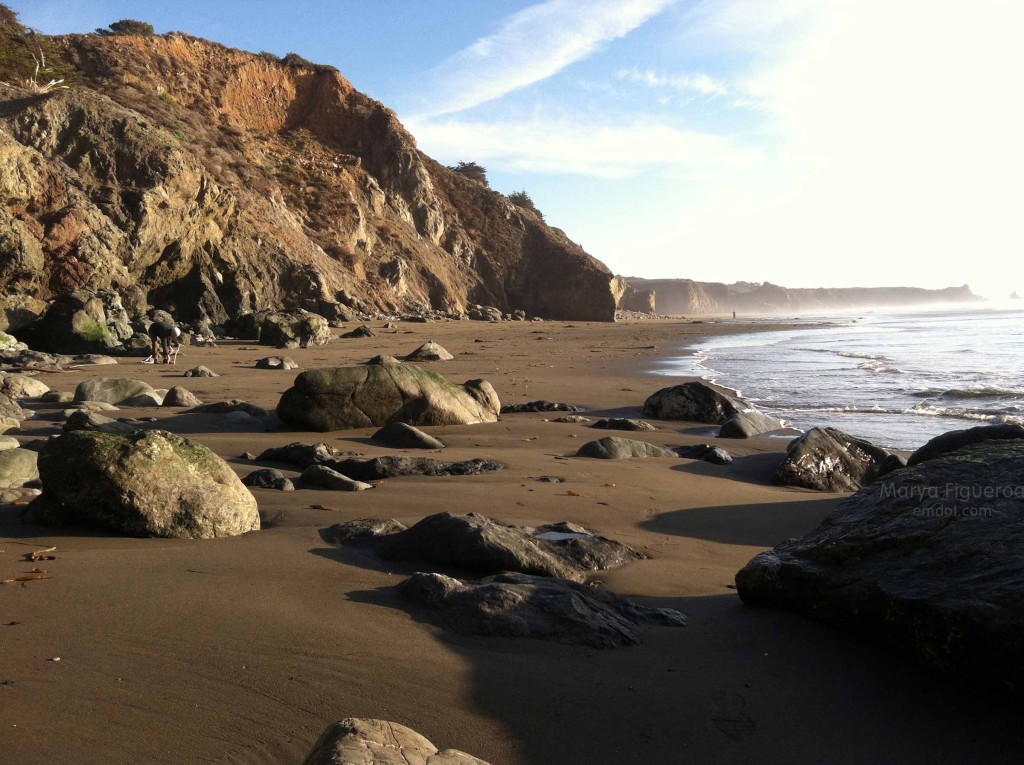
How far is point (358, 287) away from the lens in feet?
116

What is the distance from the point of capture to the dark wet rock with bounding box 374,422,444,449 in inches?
275

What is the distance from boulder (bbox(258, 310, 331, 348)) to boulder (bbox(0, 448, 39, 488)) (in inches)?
554

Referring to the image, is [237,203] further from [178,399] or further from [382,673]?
[382,673]

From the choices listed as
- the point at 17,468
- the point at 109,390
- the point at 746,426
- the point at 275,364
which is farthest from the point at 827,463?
the point at 275,364

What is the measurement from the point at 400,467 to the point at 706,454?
2.93m

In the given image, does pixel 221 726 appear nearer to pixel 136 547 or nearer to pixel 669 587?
pixel 136 547

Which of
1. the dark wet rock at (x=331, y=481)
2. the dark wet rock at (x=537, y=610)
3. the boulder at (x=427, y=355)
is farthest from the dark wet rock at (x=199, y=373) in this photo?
the dark wet rock at (x=537, y=610)

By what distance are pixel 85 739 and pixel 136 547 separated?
179 cm

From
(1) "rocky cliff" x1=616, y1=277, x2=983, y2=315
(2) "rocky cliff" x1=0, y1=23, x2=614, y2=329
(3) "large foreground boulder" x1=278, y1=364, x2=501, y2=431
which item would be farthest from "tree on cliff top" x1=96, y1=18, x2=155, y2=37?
(1) "rocky cliff" x1=616, y1=277, x2=983, y2=315

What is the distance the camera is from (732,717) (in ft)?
7.77

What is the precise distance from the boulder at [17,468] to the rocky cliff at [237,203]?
1354 cm

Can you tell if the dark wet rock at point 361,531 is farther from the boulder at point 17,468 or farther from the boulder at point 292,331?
the boulder at point 292,331

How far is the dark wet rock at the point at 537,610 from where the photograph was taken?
284 centimetres

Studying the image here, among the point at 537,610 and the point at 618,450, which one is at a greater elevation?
the point at 537,610
